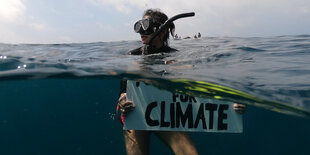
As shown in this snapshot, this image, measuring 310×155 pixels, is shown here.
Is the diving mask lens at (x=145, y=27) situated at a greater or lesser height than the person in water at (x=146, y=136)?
greater

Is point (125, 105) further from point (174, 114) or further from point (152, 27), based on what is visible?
point (152, 27)

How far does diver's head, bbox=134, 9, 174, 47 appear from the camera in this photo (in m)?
4.86

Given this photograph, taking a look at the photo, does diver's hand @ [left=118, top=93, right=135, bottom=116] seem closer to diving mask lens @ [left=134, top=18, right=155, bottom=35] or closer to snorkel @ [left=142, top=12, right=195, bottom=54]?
snorkel @ [left=142, top=12, right=195, bottom=54]

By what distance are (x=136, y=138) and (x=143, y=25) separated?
8.08 feet

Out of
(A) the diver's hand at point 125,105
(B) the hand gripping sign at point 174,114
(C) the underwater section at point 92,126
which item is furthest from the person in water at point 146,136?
(C) the underwater section at point 92,126

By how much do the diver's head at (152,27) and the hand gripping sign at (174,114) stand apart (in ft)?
4.07

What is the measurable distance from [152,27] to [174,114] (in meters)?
2.01

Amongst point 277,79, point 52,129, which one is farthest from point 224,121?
point 52,129

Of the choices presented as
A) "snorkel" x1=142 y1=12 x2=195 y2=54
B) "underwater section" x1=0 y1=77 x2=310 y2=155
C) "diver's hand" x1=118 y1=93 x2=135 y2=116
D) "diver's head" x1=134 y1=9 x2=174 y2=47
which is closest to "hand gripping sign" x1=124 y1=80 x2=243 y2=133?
"diver's hand" x1=118 y1=93 x2=135 y2=116

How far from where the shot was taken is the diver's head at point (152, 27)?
4.86 m

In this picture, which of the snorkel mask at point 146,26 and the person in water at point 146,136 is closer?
the person in water at point 146,136

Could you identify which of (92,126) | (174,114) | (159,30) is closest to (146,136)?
(174,114)

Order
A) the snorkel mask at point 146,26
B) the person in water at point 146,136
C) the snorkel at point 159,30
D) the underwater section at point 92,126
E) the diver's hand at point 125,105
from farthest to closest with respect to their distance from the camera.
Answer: the underwater section at point 92,126, the snorkel mask at point 146,26, the snorkel at point 159,30, the diver's hand at point 125,105, the person in water at point 146,136

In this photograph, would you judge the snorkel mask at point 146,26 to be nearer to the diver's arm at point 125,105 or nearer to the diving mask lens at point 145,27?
the diving mask lens at point 145,27
